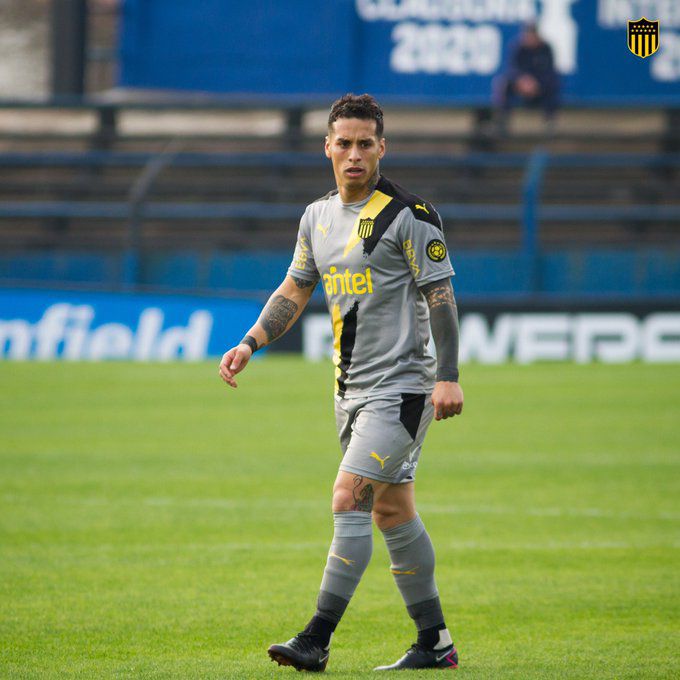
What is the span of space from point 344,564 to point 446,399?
77cm

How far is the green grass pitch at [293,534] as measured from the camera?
5.81m

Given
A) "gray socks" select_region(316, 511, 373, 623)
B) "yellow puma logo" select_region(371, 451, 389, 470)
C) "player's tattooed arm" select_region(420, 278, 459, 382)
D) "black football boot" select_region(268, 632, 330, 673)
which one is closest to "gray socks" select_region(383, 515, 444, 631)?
"gray socks" select_region(316, 511, 373, 623)

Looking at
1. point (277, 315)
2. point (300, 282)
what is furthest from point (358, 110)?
point (277, 315)

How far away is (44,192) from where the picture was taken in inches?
1035

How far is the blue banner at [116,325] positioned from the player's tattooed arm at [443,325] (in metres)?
14.5

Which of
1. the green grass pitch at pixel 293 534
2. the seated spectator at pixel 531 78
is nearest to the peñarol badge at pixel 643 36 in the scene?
the seated spectator at pixel 531 78

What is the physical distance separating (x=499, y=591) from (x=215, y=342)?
1315 cm

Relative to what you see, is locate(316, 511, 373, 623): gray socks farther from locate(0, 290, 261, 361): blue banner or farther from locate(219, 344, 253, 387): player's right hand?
locate(0, 290, 261, 361): blue banner

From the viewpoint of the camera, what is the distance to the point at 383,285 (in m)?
5.45

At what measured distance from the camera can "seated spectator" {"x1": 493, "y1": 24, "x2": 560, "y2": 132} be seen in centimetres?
2295

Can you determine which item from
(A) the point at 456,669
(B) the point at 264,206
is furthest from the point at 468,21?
(A) the point at 456,669

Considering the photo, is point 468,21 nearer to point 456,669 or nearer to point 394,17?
point 394,17

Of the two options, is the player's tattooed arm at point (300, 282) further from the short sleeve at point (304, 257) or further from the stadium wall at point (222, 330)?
the stadium wall at point (222, 330)

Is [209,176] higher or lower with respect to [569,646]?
higher
